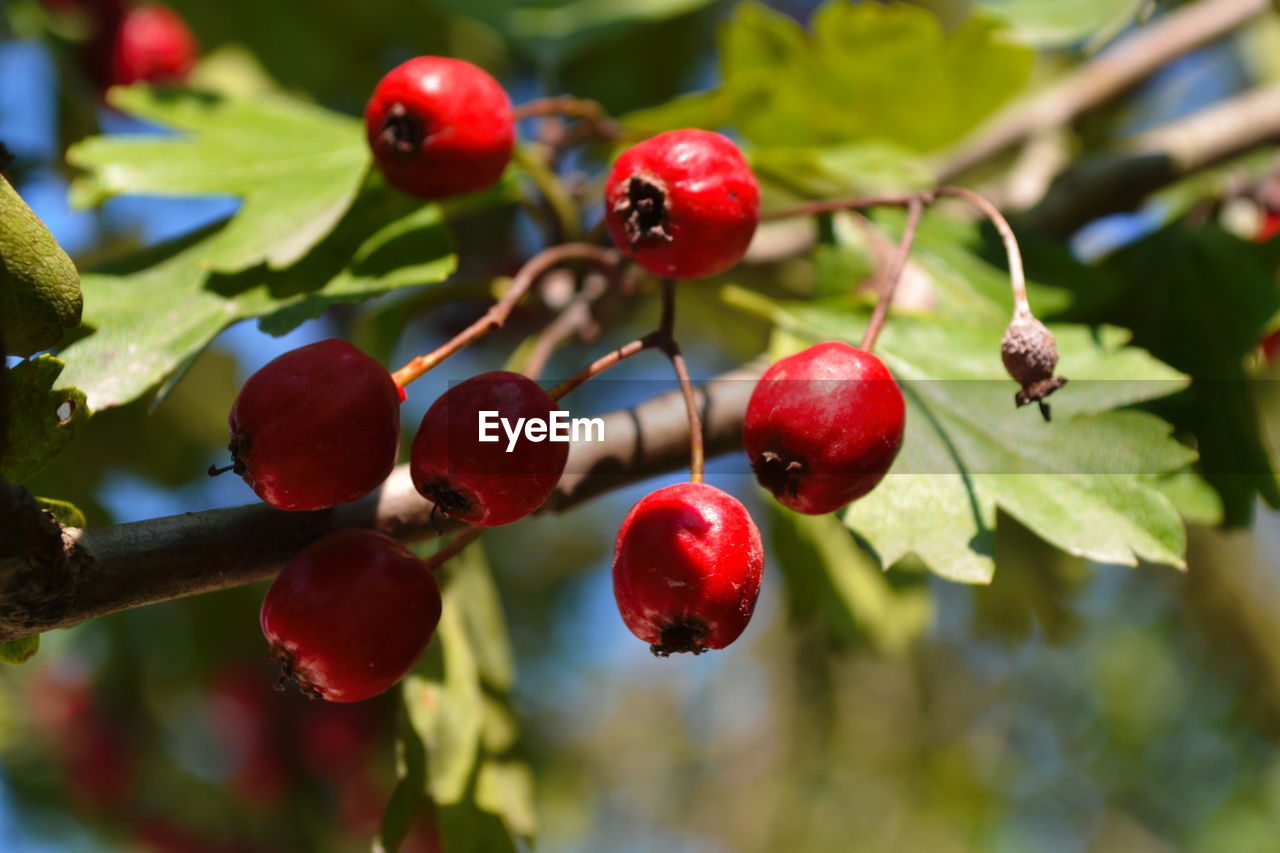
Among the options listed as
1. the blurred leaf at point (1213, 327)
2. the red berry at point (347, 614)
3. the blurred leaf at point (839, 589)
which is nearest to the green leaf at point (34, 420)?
the red berry at point (347, 614)

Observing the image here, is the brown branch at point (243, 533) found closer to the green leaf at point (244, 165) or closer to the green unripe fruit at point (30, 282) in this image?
the green unripe fruit at point (30, 282)

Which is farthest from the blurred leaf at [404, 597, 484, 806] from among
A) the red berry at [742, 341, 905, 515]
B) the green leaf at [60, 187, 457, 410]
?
the red berry at [742, 341, 905, 515]

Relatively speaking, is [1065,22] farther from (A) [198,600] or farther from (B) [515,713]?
(A) [198,600]

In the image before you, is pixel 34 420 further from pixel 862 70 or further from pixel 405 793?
pixel 862 70

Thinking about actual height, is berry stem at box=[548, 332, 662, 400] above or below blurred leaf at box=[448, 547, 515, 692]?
above

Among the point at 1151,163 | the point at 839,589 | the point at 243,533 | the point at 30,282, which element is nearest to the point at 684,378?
the point at 243,533

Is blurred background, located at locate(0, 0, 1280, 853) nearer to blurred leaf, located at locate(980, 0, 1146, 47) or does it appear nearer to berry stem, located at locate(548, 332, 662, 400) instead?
blurred leaf, located at locate(980, 0, 1146, 47)
